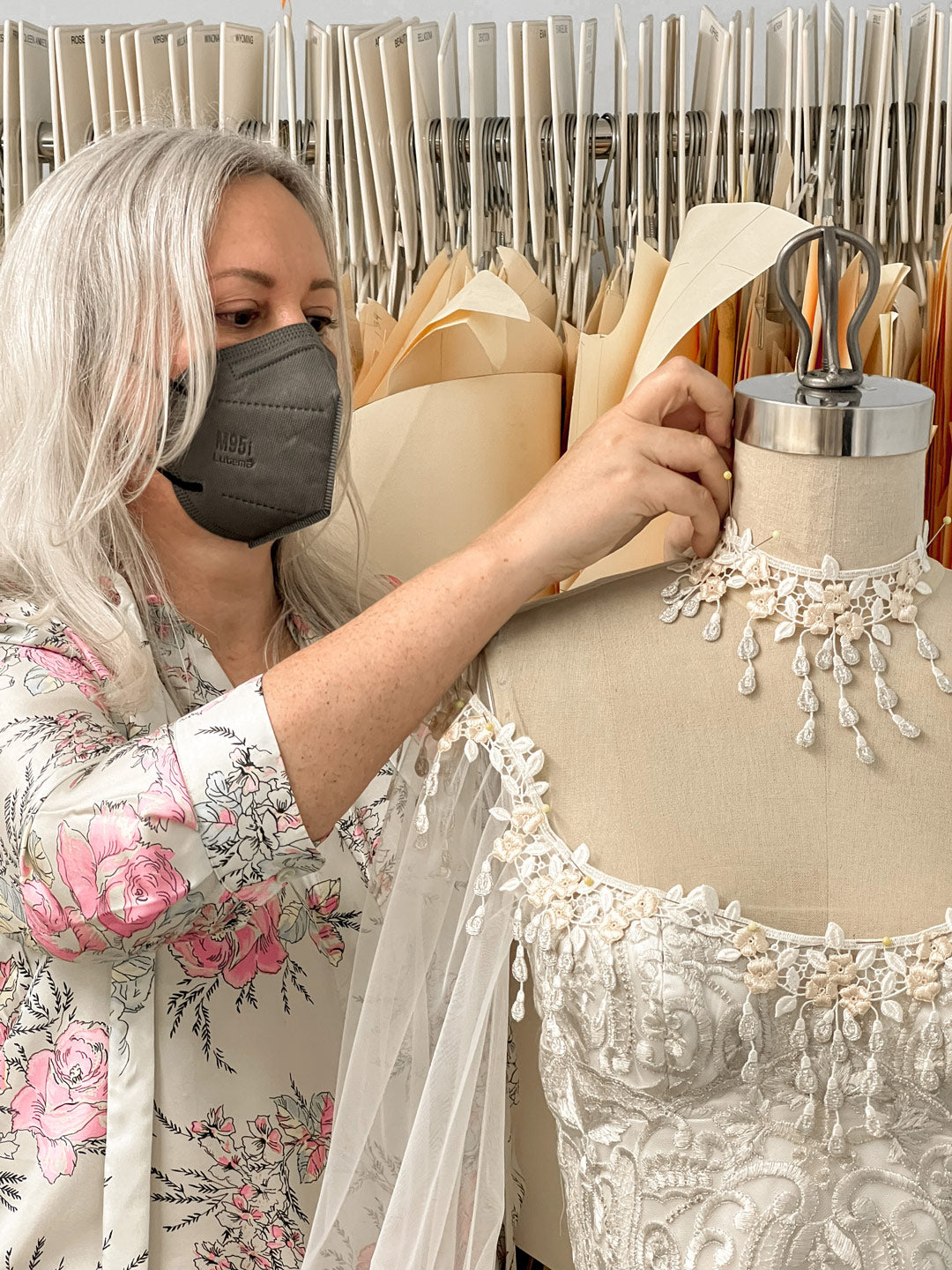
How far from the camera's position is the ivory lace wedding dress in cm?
73

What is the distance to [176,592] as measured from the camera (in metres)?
1.14

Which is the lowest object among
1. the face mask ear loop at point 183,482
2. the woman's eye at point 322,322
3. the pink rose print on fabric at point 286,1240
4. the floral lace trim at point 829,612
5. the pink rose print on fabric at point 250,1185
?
the pink rose print on fabric at point 286,1240

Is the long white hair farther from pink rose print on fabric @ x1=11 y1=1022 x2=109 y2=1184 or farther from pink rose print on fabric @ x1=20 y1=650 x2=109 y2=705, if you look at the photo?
pink rose print on fabric @ x1=11 y1=1022 x2=109 y2=1184

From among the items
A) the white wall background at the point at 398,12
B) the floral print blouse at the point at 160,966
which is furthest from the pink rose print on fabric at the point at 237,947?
the white wall background at the point at 398,12

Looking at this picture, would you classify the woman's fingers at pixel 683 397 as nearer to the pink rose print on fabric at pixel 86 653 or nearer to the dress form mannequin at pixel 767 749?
the dress form mannequin at pixel 767 749

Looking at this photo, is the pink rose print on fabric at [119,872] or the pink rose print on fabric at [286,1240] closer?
the pink rose print on fabric at [119,872]

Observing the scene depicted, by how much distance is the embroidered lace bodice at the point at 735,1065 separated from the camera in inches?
28.5

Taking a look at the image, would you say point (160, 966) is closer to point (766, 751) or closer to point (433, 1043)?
point (433, 1043)

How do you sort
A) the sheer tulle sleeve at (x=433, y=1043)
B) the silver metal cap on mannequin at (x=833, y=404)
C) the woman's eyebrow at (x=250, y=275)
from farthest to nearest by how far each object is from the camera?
the woman's eyebrow at (x=250, y=275), the sheer tulle sleeve at (x=433, y=1043), the silver metal cap on mannequin at (x=833, y=404)

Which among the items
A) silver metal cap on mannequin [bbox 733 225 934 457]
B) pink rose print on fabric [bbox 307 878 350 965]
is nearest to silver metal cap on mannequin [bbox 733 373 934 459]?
silver metal cap on mannequin [bbox 733 225 934 457]

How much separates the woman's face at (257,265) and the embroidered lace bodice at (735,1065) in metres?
0.48

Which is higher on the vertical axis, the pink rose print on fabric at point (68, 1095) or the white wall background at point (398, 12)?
the white wall background at point (398, 12)

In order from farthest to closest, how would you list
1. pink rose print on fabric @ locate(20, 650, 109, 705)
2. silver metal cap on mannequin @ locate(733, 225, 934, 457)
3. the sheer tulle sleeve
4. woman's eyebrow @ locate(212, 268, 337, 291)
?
woman's eyebrow @ locate(212, 268, 337, 291), pink rose print on fabric @ locate(20, 650, 109, 705), the sheer tulle sleeve, silver metal cap on mannequin @ locate(733, 225, 934, 457)

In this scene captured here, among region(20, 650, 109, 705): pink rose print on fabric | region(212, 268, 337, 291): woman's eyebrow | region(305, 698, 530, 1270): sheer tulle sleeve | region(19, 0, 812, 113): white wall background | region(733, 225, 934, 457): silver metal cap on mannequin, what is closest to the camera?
region(733, 225, 934, 457): silver metal cap on mannequin
